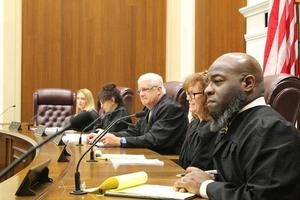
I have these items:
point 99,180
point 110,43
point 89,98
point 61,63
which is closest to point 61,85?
point 61,63

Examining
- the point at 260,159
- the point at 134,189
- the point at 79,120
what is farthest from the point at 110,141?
the point at 260,159

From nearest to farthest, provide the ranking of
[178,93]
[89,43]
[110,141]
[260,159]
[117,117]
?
[260,159] → [110,141] → [178,93] → [117,117] → [89,43]

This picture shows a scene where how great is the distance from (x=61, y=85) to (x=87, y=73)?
1.70 ft

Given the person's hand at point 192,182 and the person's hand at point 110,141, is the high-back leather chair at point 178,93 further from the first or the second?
the person's hand at point 192,182

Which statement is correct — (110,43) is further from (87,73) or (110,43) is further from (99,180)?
(99,180)

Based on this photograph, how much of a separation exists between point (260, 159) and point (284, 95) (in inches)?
51.6

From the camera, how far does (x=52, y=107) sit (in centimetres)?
825

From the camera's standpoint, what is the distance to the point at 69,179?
8.79 ft

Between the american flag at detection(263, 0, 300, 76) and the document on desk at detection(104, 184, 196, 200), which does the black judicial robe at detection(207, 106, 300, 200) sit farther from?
the american flag at detection(263, 0, 300, 76)

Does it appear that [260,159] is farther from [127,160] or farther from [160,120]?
[160,120]

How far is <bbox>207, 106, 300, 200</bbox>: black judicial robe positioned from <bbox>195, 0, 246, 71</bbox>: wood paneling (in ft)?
19.8

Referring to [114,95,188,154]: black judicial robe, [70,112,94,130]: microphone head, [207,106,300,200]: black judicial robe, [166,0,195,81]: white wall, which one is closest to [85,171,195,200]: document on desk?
[207,106,300,200]: black judicial robe

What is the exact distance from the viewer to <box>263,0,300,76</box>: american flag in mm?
4691

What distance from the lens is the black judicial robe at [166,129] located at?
15.8 ft
